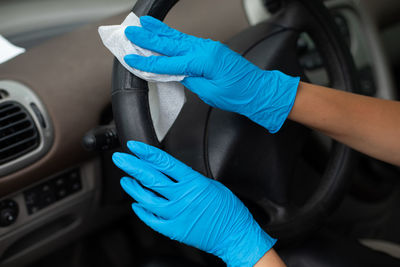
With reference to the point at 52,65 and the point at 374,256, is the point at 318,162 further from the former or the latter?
the point at 52,65

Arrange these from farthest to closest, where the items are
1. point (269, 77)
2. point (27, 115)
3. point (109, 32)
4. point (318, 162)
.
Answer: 1. point (318, 162)
2. point (27, 115)
3. point (269, 77)
4. point (109, 32)

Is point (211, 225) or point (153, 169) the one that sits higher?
point (153, 169)

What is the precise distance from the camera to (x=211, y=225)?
0.70 metres

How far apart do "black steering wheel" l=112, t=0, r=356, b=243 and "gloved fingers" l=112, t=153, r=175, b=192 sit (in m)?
0.19

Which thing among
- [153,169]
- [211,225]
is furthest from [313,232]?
[153,169]

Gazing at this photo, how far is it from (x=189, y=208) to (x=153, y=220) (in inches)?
2.6

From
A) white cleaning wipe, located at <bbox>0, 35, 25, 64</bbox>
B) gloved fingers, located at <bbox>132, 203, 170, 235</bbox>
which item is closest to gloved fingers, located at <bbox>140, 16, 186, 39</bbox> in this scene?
gloved fingers, located at <bbox>132, 203, 170, 235</bbox>

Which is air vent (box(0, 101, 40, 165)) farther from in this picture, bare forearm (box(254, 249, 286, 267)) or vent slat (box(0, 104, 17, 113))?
bare forearm (box(254, 249, 286, 267))

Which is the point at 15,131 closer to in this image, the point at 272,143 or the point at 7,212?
the point at 7,212

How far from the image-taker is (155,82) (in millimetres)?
685

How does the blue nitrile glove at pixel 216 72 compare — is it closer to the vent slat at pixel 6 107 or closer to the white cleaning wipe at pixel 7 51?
the vent slat at pixel 6 107

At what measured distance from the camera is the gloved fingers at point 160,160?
0.63m

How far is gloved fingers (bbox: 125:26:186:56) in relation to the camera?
615 millimetres

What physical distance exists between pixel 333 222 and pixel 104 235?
3.00 feet
